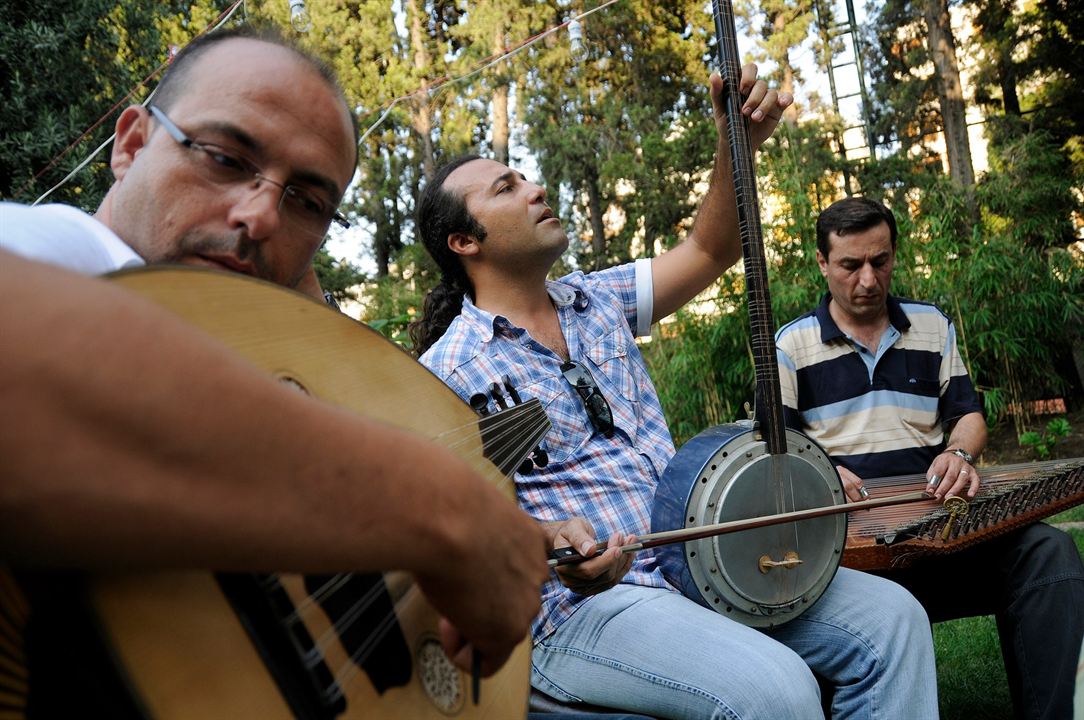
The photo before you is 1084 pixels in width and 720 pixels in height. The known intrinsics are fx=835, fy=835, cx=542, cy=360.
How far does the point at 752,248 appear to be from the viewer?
2.26m

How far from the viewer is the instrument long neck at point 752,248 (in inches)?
77.5

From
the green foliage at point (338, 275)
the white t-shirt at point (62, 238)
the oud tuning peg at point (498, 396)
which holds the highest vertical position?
the green foliage at point (338, 275)

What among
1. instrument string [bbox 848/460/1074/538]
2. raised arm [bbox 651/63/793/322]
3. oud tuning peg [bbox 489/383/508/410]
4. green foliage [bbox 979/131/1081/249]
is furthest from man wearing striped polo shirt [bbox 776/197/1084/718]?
green foliage [bbox 979/131/1081/249]

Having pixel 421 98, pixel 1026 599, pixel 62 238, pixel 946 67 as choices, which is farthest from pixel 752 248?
pixel 421 98

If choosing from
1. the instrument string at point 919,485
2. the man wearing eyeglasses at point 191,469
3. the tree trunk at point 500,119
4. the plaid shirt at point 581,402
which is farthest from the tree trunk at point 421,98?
the man wearing eyeglasses at point 191,469

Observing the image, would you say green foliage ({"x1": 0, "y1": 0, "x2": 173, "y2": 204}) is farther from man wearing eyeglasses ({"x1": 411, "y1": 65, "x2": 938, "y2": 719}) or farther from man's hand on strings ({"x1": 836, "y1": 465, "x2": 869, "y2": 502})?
man's hand on strings ({"x1": 836, "y1": 465, "x2": 869, "y2": 502})

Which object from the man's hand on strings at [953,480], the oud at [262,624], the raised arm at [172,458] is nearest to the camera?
the raised arm at [172,458]

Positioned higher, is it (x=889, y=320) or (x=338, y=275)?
(x=338, y=275)

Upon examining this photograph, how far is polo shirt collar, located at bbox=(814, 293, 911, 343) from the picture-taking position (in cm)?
355

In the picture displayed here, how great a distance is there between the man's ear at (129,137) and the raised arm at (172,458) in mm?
863

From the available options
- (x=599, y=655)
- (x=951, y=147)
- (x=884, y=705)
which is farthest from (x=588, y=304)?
(x=951, y=147)

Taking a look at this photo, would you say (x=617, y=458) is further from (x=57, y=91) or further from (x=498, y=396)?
(x=57, y=91)

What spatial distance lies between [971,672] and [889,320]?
153 cm

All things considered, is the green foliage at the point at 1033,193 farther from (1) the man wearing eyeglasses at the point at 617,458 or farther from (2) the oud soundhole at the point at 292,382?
(2) the oud soundhole at the point at 292,382
